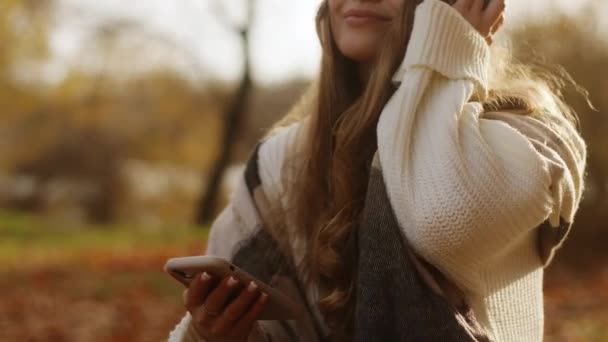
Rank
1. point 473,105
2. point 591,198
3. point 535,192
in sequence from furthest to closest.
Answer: point 591,198, point 473,105, point 535,192

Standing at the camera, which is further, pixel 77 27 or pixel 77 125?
pixel 77 125

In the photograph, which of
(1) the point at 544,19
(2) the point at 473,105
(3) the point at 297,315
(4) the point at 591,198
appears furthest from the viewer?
(4) the point at 591,198

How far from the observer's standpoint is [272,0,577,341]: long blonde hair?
2.04 m

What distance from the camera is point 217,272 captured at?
6.08 feet

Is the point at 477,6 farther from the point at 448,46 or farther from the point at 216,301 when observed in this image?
the point at 216,301

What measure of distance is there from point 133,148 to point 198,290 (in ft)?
53.4

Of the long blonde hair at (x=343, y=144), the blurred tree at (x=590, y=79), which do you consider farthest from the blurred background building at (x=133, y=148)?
the long blonde hair at (x=343, y=144)

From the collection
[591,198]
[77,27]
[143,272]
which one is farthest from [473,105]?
[77,27]

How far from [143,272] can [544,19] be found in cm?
440

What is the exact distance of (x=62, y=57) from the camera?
1549 cm

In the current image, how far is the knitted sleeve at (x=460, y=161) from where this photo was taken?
1.73m

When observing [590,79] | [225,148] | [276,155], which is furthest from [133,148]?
[276,155]

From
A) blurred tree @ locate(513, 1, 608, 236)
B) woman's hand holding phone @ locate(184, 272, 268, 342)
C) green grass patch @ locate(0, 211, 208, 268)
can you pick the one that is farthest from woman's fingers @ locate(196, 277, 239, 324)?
green grass patch @ locate(0, 211, 208, 268)

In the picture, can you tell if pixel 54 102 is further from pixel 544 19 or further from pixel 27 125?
pixel 544 19
